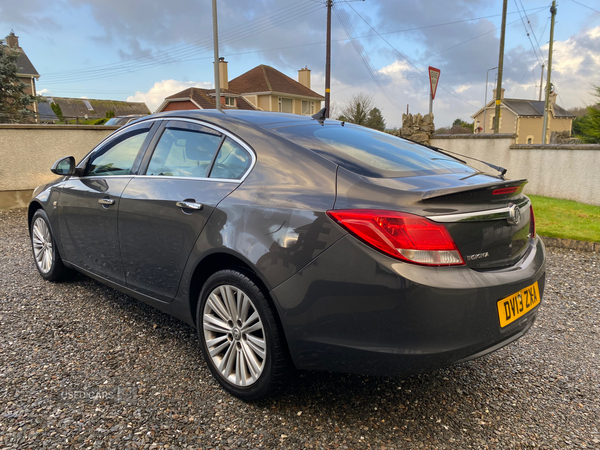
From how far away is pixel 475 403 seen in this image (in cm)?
248

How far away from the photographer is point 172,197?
8.94 ft

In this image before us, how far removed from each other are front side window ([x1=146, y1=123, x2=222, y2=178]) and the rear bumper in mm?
1062

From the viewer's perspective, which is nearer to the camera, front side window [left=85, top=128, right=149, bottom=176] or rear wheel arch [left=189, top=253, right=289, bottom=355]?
rear wheel arch [left=189, top=253, right=289, bottom=355]

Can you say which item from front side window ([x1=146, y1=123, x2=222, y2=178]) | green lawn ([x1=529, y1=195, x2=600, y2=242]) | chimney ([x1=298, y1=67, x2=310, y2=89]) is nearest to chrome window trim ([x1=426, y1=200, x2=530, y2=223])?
front side window ([x1=146, y1=123, x2=222, y2=178])

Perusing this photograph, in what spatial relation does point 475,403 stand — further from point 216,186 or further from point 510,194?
point 216,186

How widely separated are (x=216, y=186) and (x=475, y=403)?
188cm

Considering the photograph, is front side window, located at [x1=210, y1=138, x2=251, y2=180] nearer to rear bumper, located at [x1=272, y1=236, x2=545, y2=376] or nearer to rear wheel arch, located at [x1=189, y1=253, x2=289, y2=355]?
rear wheel arch, located at [x1=189, y1=253, x2=289, y2=355]

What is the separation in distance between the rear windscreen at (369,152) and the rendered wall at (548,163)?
27.5 ft

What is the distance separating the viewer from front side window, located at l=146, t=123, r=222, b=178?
275cm

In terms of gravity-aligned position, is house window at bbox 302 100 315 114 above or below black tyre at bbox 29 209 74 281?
above

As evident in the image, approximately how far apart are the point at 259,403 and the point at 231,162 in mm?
1349

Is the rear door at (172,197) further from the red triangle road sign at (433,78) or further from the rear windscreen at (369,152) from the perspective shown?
the red triangle road sign at (433,78)

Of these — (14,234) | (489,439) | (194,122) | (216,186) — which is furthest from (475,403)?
(14,234)

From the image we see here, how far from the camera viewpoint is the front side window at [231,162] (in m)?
2.51
